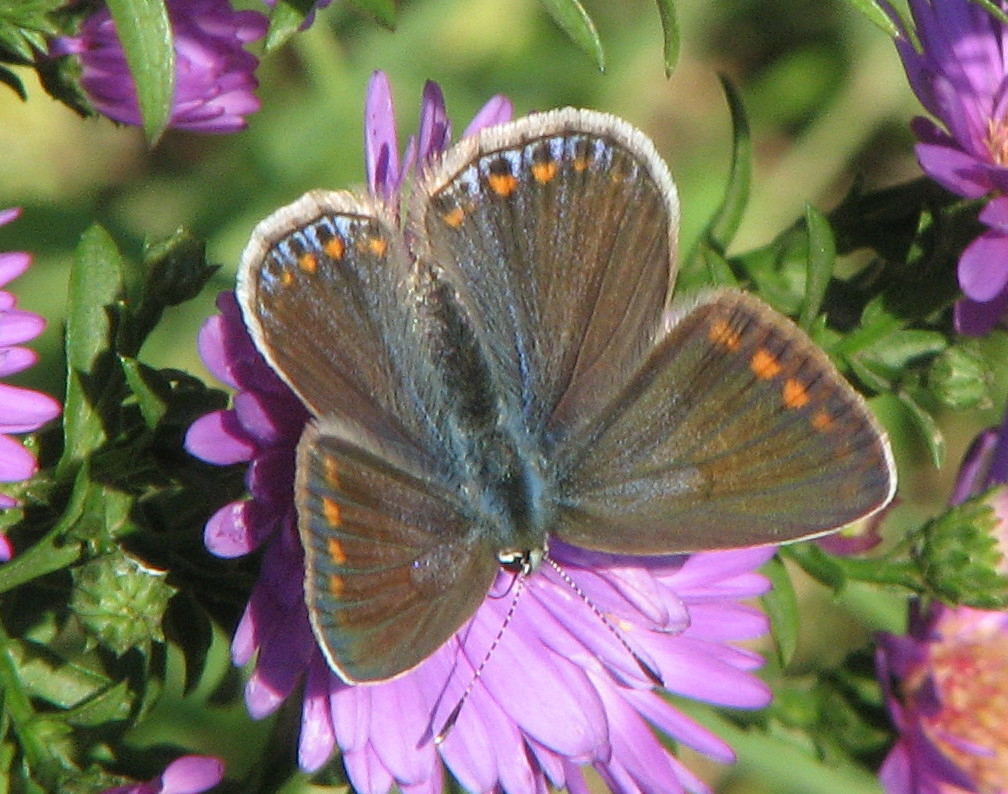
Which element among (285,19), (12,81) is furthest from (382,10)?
(12,81)

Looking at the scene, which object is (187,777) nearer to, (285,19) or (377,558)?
(377,558)

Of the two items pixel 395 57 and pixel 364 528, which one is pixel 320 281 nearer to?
pixel 364 528

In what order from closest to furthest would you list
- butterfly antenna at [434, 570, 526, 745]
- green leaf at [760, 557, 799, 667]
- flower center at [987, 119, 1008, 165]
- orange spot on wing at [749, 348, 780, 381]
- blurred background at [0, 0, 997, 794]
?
orange spot on wing at [749, 348, 780, 381], butterfly antenna at [434, 570, 526, 745], green leaf at [760, 557, 799, 667], flower center at [987, 119, 1008, 165], blurred background at [0, 0, 997, 794]

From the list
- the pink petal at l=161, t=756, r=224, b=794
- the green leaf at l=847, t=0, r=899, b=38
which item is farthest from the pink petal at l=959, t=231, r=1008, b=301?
the pink petal at l=161, t=756, r=224, b=794

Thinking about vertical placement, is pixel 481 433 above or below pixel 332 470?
below

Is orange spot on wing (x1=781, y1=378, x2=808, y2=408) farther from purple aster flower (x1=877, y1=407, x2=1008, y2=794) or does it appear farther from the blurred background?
the blurred background

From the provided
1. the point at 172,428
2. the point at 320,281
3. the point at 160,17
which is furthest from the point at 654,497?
the point at 160,17

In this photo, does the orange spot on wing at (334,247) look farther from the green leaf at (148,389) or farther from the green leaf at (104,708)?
the green leaf at (104,708)
